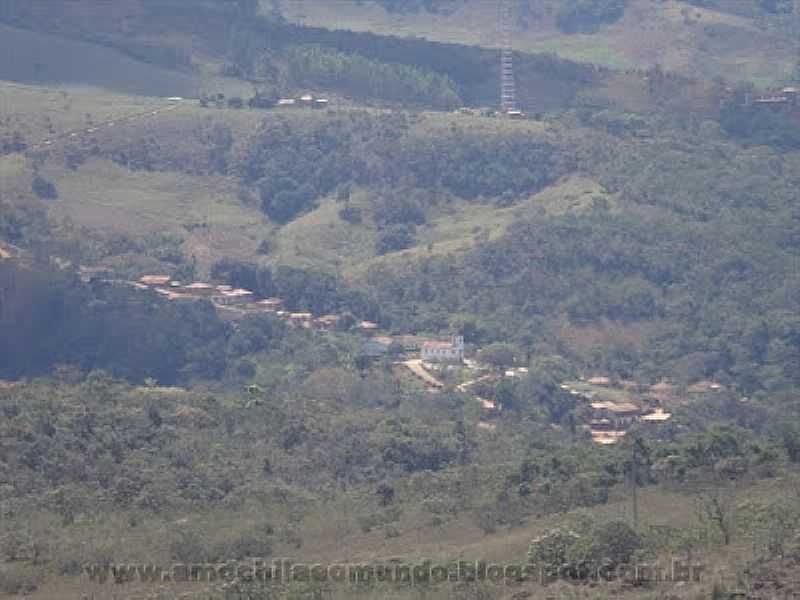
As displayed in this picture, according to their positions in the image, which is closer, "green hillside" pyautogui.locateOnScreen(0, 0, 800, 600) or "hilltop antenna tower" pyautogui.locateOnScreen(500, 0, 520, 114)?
"green hillside" pyautogui.locateOnScreen(0, 0, 800, 600)

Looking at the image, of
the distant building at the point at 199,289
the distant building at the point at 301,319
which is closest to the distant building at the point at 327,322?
the distant building at the point at 301,319

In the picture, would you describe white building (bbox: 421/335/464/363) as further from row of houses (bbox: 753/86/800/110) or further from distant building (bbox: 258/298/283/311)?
row of houses (bbox: 753/86/800/110)

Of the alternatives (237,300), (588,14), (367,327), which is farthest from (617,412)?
(588,14)

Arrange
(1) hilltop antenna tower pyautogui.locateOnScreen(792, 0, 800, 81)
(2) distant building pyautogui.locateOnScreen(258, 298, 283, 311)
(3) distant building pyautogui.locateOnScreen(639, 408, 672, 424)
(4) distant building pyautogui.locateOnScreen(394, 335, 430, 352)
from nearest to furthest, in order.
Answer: (3) distant building pyautogui.locateOnScreen(639, 408, 672, 424), (4) distant building pyautogui.locateOnScreen(394, 335, 430, 352), (2) distant building pyautogui.locateOnScreen(258, 298, 283, 311), (1) hilltop antenna tower pyautogui.locateOnScreen(792, 0, 800, 81)

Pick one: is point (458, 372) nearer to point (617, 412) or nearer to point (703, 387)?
point (617, 412)

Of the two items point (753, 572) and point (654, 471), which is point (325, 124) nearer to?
point (654, 471)

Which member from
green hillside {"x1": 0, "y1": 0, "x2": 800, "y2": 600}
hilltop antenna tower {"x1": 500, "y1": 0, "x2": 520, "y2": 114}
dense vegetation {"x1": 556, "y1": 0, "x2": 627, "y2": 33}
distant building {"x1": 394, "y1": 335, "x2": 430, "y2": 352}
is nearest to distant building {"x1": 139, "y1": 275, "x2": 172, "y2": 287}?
green hillside {"x1": 0, "y1": 0, "x2": 800, "y2": 600}

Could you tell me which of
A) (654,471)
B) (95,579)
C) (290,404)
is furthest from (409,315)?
(95,579)
